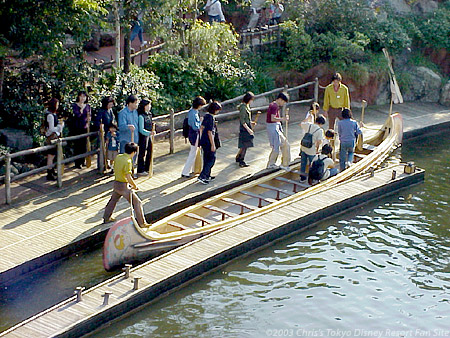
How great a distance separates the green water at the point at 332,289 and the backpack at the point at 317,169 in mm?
1133

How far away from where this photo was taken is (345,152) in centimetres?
1645

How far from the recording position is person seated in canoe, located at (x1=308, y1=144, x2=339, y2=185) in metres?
15.6

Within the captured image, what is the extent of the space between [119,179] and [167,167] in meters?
3.92

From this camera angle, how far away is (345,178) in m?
16.2

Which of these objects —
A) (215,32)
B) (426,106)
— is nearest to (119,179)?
(215,32)

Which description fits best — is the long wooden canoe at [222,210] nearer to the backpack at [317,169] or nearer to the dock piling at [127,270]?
the backpack at [317,169]

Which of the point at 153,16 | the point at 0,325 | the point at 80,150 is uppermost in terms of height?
the point at 153,16

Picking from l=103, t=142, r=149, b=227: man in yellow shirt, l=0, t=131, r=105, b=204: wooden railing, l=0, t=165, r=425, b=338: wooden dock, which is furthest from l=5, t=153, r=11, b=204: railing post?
l=0, t=165, r=425, b=338: wooden dock

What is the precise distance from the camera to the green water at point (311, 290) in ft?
34.8

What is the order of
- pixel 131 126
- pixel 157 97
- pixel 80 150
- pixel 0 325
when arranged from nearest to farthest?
pixel 0 325 < pixel 131 126 < pixel 80 150 < pixel 157 97

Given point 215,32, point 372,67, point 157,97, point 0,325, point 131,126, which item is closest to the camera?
point 0,325

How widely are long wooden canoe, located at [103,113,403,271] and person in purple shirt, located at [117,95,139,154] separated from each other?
2074 mm

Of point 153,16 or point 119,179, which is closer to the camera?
point 119,179

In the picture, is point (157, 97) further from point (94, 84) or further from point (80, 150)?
point (80, 150)
